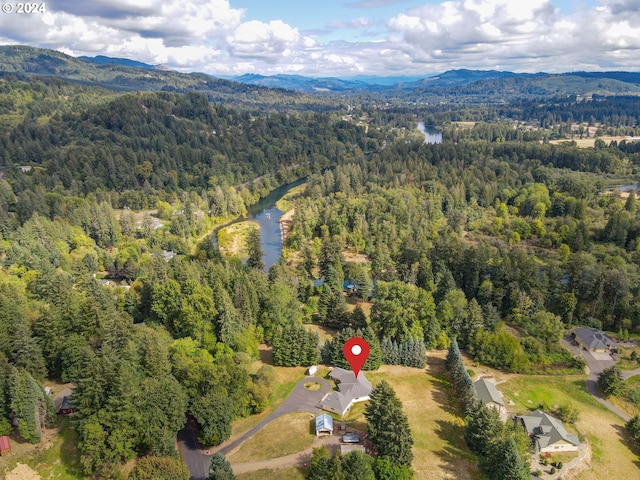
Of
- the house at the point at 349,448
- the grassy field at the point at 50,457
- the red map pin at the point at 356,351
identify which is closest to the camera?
the grassy field at the point at 50,457

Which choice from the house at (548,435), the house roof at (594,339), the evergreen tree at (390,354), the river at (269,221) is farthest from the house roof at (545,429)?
the river at (269,221)

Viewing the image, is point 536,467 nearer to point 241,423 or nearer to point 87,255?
point 241,423

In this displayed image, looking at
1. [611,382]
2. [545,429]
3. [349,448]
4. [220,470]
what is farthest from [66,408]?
[611,382]

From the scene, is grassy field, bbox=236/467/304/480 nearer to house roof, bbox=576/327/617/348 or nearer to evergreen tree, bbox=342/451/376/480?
evergreen tree, bbox=342/451/376/480

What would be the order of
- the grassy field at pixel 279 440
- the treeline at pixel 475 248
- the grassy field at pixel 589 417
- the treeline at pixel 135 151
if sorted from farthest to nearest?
the treeline at pixel 135 151, the treeline at pixel 475 248, the grassy field at pixel 589 417, the grassy field at pixel 279 440

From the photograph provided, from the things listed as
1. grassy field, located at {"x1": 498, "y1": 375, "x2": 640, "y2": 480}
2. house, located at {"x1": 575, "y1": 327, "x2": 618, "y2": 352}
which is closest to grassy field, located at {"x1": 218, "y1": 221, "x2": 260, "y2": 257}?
grassy field, located at {"x1": 498, "y1": 375, "x2": 640, "y2": 480}

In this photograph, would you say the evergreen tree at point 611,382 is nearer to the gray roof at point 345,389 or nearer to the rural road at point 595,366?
the rural road at point 595,366

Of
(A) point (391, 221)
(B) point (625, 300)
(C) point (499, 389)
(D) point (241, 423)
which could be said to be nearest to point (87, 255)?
(D) point (241, 423)
